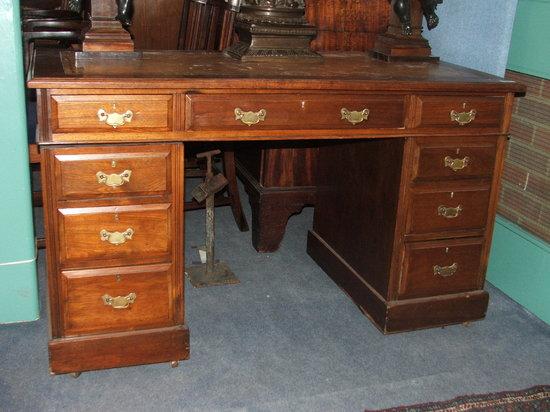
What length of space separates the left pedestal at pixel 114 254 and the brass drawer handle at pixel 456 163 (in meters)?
0.91

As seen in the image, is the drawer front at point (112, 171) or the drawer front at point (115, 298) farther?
the drawer front at point (115, 298)

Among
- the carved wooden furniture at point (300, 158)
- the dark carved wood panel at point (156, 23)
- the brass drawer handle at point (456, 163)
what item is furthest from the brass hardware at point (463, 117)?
the dark carved wood panel at point (156, 23)

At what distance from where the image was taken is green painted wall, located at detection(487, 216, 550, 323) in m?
2.50

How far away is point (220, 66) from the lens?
6.97 ft

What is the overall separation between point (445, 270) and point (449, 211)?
0.23 m

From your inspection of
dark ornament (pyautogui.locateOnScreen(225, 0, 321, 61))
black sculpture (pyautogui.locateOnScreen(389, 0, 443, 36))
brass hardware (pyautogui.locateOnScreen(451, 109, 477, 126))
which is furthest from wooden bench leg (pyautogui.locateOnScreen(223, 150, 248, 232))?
brass hardware (pyautogui.locateOnScreen(451, 109, 477, 126))

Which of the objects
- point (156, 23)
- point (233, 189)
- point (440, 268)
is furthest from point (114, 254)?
point (156, 23)

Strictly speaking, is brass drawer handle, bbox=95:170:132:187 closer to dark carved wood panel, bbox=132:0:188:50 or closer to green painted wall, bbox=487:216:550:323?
green painted wall, bbox=487:216:550:323

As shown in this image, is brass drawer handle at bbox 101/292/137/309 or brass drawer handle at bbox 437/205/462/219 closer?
brass drawer handle at bbox 101/292/137/309

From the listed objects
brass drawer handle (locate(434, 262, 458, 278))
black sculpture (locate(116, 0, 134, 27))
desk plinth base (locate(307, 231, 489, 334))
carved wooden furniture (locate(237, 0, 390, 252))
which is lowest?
desk plinth base (locate(307, 231, 489, 334))

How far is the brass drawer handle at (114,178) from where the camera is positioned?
73.6 inches

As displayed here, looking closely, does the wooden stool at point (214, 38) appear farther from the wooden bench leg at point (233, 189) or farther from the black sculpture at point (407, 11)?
the black sculpture at point (407, 11)

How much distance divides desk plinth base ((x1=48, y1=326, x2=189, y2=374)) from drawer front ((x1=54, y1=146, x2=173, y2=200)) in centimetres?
45

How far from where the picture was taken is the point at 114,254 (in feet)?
6.45
